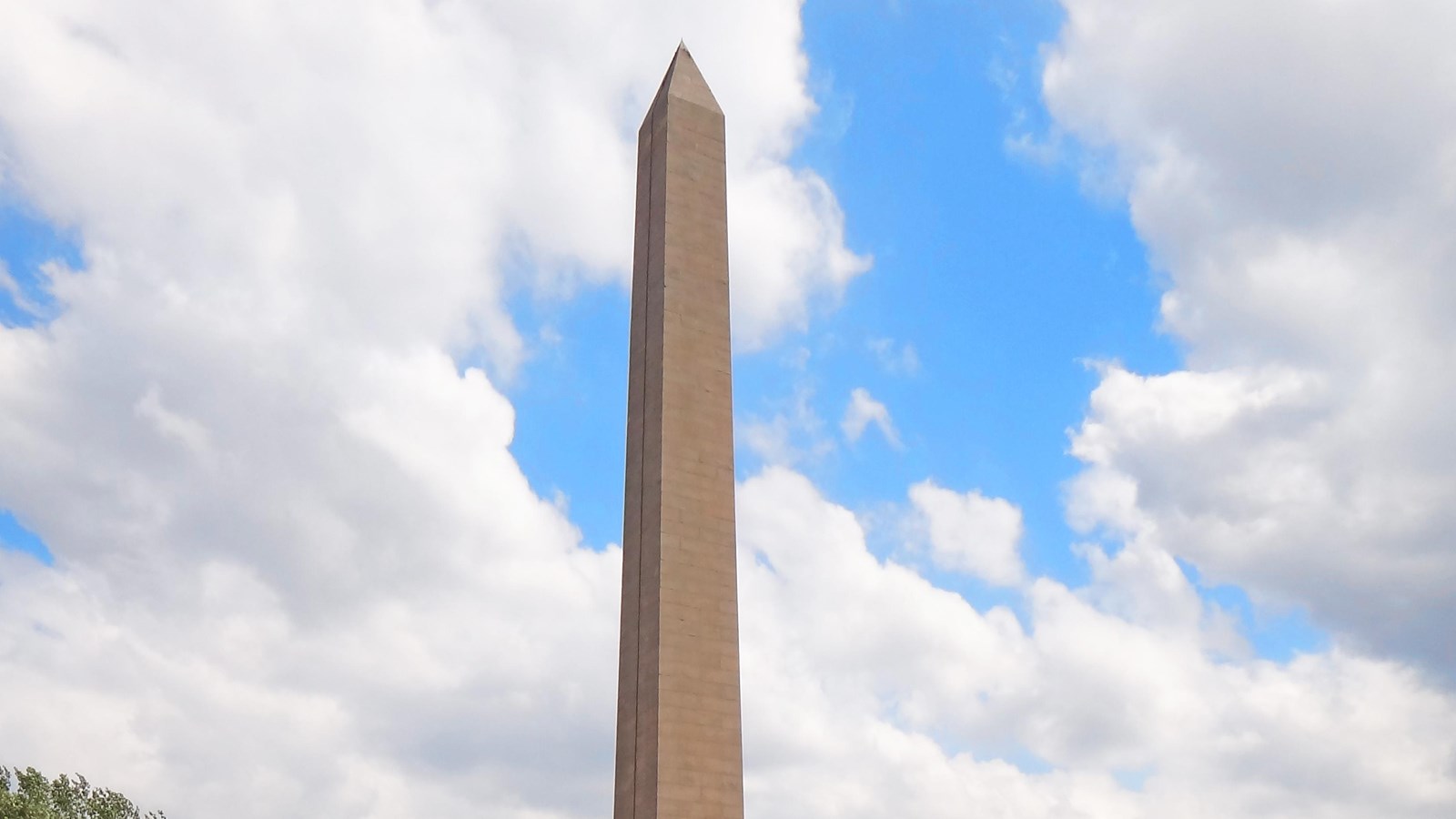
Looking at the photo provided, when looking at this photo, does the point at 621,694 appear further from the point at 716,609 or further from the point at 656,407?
the point at 656,407

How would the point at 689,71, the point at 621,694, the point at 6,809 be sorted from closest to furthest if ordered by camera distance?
the point at 621,694
the point at 689,71
the point at 6,809

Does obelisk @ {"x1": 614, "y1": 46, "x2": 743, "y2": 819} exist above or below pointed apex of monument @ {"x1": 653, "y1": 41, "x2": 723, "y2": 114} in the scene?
below

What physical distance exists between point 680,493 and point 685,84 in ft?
31.0

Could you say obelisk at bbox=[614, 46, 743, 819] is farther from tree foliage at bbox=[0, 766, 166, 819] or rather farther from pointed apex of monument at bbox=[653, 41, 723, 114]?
tree foliage at bbox=[0, 766, 166, 819]

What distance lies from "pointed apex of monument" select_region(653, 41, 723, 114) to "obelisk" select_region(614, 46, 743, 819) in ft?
0.14

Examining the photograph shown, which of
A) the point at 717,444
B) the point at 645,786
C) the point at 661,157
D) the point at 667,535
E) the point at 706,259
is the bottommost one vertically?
the point at 645,786

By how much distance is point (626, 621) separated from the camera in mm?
25188

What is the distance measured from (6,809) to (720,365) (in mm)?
31410

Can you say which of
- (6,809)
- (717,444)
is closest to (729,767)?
(717,444)

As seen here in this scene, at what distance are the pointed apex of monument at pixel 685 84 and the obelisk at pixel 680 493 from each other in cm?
4

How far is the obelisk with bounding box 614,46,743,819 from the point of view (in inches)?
924

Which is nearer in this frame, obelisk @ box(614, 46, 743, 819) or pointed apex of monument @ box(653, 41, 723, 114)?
obelisk @ box(614, 46, 743, 819)

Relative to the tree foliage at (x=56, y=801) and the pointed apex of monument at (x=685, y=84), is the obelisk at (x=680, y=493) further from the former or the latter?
the tree foliage at (x=56, y=801)

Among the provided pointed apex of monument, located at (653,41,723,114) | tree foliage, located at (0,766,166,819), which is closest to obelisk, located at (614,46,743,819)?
pointed apex of monument, located at (653,41,723,114)
